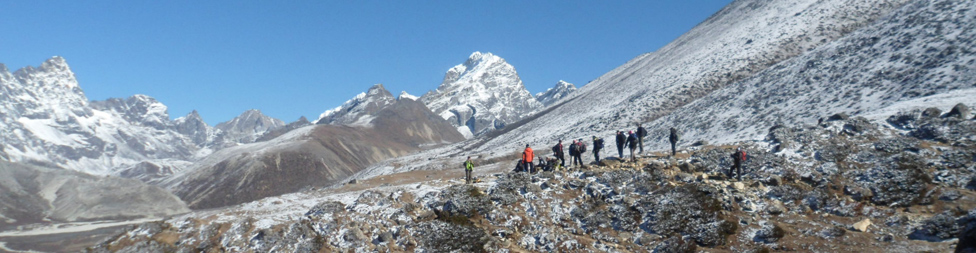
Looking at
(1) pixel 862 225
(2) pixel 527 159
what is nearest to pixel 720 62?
(2) pixel 527 159

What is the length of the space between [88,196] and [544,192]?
5238 inches

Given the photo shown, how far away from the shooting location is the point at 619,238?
917 inches

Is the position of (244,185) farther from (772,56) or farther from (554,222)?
(554,222)

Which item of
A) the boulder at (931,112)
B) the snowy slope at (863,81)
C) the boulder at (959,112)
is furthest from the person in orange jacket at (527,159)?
the boulder at (959,112)

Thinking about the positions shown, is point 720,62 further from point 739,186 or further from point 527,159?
point 739,186

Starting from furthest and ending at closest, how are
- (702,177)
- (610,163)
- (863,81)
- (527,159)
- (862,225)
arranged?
1. (863,81)
2. (527,159)
3. (610,163)
4. (702,177)
5. (862,225)

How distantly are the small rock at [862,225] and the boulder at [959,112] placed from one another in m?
12.8

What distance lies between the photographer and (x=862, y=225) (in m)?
20.2

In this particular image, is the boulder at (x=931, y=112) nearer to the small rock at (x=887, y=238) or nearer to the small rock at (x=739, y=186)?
the small rock at (x=739, y=186)

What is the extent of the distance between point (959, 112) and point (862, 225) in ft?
44.7

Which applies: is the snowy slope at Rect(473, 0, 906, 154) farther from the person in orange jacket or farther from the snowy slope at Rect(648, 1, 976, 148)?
the person in orange jacket

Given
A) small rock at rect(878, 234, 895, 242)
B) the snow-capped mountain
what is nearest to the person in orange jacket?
small rock at rect(878, 234, 895, 242)

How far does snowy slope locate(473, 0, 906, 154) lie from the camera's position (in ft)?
252

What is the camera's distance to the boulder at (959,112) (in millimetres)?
28172
